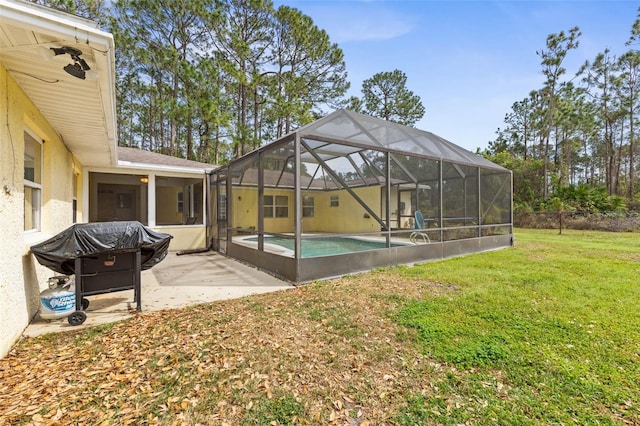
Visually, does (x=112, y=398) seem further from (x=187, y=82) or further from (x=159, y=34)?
(x=159, y=34)

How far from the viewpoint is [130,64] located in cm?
1625

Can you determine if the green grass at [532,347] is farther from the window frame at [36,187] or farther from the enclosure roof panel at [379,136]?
the window frame at [36,187]

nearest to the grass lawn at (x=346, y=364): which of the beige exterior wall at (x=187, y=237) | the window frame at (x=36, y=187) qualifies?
the window frame at (x=36, y=187)

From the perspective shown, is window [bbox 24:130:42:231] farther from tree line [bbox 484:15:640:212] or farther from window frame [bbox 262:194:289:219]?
tree line [bbox 484:15:640:212]

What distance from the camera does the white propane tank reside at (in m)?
3.42

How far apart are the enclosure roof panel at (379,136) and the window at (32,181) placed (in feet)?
12.4

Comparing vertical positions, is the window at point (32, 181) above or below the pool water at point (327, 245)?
above

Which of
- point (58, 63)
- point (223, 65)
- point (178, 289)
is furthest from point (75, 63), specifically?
point (223, 65)

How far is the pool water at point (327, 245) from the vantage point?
5918mm

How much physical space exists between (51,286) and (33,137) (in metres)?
2.03

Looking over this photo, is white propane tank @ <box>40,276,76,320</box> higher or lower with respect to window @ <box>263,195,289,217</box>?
lower

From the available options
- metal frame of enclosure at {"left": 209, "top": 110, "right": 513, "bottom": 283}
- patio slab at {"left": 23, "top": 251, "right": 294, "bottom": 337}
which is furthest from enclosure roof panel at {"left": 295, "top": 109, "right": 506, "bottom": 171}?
patio slab at {"left": 23, "top": 251, "right": 294, "bottom": 337}

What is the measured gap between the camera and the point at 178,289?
5.02 meters

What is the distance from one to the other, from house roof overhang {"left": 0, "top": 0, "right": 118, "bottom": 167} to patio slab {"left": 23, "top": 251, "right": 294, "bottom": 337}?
272 centimetres
